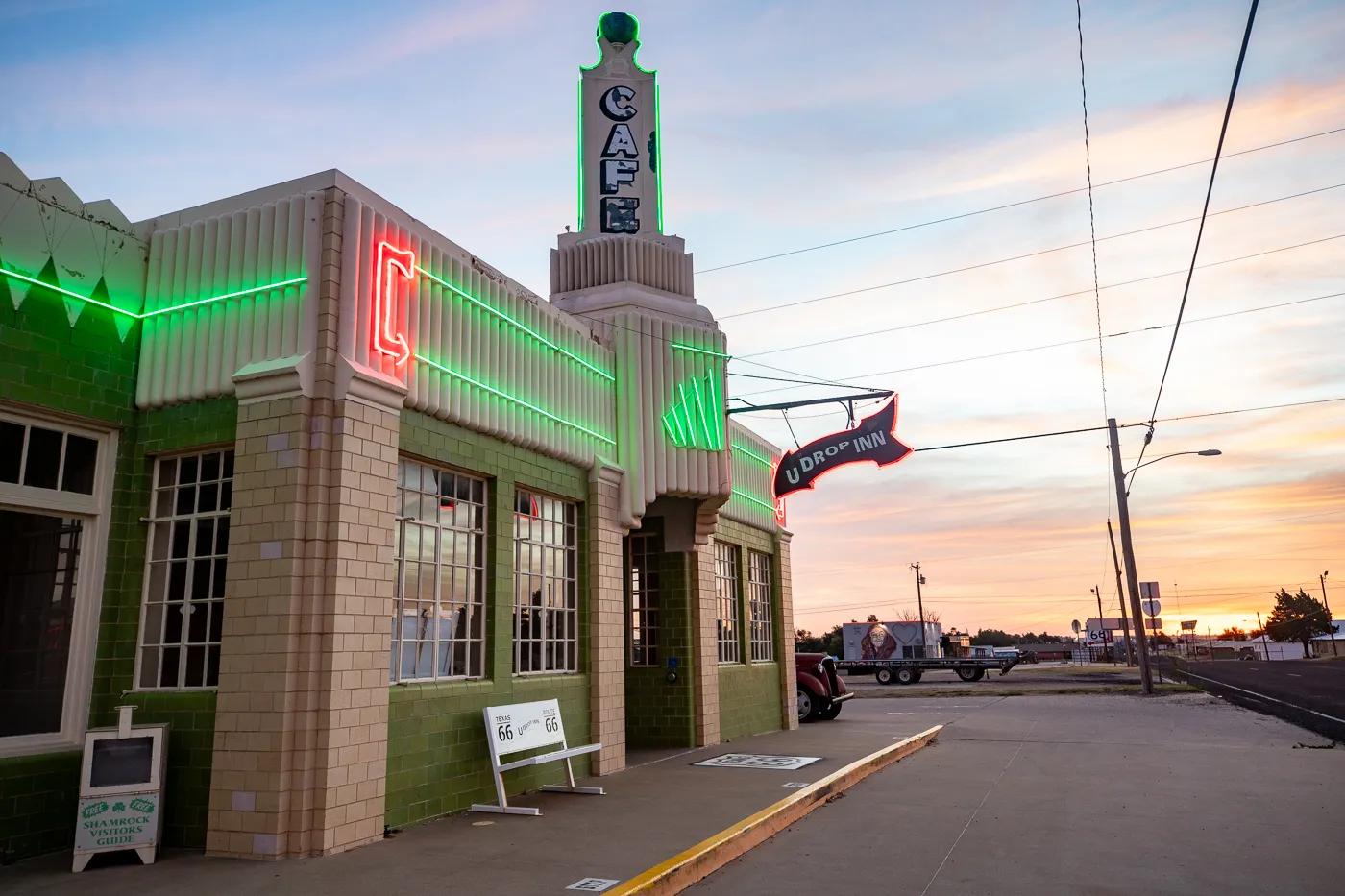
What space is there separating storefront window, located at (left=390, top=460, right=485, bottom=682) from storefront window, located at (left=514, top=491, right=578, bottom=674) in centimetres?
73

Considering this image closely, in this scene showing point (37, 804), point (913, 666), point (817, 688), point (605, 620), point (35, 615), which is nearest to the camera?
point (37, 804)

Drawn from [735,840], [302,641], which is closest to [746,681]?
[735,840]

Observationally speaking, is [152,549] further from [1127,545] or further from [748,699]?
[1127,545]

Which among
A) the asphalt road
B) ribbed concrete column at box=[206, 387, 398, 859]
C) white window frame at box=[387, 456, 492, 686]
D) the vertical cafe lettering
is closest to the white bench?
white window frame at box=[387, 456, 492, 686]

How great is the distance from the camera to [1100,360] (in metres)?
20.5

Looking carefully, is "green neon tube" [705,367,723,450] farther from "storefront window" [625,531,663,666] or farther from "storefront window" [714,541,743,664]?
"storefront window" [714,541,743,664]

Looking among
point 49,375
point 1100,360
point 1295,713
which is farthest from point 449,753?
point 1295,713

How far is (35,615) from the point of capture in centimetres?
761

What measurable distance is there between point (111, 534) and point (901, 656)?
35.9 m

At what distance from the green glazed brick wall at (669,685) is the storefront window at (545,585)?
3452mm

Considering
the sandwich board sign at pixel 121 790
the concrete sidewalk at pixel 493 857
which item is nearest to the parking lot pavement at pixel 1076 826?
the concrete sidewalk at pixel 493 857

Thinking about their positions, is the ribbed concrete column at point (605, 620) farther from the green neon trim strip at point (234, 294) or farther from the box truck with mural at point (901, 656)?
the box truck with mural at point (901, 656)

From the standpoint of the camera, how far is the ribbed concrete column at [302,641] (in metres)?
6.93

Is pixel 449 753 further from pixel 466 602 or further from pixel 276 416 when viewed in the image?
pixel 276 416
